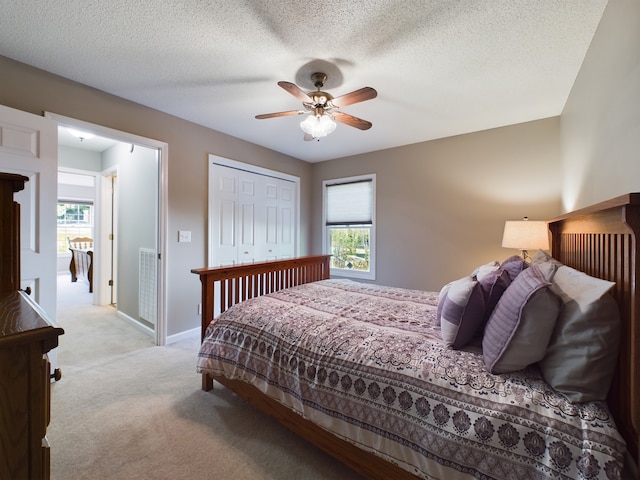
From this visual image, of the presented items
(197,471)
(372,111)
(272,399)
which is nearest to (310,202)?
(372,111)

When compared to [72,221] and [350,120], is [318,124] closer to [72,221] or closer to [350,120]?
[350,120]

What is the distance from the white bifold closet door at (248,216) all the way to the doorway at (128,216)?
63 cm

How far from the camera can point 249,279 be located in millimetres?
2395

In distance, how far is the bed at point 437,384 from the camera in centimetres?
85

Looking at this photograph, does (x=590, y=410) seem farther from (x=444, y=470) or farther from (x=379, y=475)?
(x=379, y=475)

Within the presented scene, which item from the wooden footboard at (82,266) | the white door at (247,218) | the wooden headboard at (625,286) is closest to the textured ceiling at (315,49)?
the white door at (247,218)

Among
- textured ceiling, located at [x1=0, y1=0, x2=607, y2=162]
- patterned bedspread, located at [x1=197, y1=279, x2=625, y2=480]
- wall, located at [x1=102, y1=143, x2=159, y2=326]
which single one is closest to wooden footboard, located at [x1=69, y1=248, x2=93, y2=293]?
wall, located at [x1=102, y1=143, x2=159, y2=326]

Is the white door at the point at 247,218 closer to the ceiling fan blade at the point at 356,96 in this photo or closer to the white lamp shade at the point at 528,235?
the ceiling fan blade at the point at 356,96

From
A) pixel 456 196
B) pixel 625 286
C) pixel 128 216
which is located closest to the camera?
pixel 625 286

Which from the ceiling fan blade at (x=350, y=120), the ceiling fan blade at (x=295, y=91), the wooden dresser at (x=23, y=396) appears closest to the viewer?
the wooden dresser at (x=23, y=396)

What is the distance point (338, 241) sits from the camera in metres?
4.55

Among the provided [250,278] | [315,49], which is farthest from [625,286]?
[250,278]

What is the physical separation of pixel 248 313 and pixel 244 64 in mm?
1790

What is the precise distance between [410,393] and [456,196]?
289 centimetres
